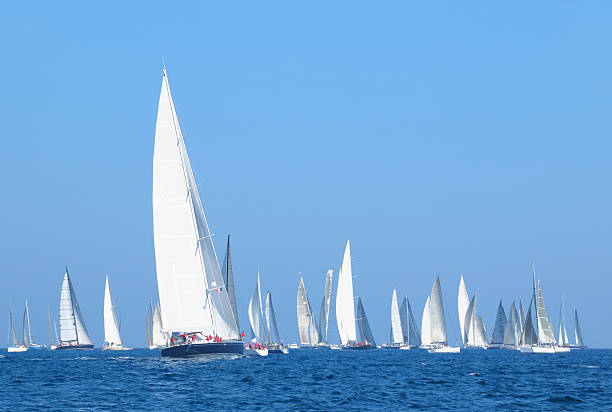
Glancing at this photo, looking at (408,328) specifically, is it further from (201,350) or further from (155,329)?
(201,350)

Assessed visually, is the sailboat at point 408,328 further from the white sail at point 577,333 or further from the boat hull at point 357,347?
the white sail at point 577,333

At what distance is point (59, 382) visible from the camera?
158ft

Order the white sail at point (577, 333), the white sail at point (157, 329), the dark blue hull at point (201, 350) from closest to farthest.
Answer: the dark blue hull at point (201, 350)
the white sail at point (157, 329)
the white sail at point (577, 333)

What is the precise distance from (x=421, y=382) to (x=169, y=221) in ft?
66.0

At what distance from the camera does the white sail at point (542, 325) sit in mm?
102312

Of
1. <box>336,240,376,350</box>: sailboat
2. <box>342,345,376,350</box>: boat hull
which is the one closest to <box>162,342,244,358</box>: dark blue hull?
<box>336,240,376,350</box>: sailboat

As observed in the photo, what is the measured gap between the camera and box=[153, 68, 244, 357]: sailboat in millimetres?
59219

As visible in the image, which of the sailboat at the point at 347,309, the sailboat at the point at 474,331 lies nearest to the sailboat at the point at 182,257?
the sailboat at the point at 347,309

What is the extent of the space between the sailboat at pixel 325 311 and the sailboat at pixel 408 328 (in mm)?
13428

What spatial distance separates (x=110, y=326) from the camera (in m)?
128

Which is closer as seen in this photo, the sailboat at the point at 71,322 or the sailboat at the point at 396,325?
the sailboat at the point at 71,322

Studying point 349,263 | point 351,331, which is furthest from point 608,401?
point 351,331

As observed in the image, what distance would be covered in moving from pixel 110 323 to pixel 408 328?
4347 cm

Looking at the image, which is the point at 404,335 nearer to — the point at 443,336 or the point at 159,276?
the point at 443,336
